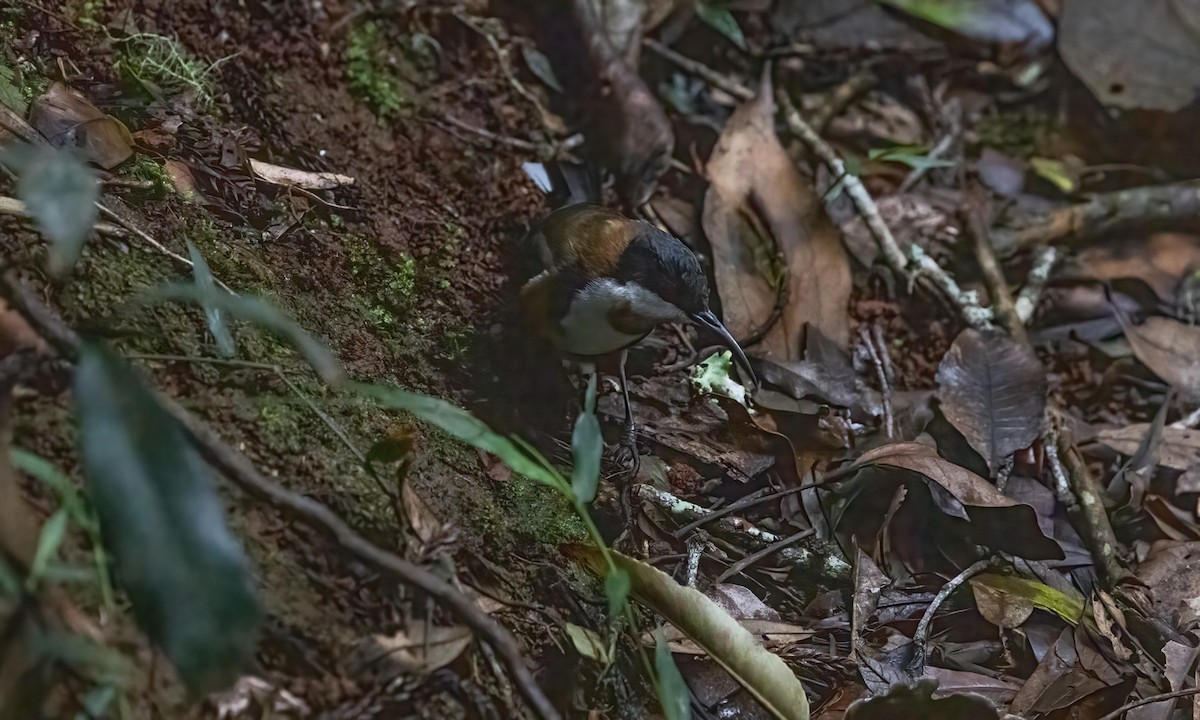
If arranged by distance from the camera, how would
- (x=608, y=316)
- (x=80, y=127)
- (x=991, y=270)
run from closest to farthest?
(x=80, y=127) → (x=608, y=316) → (x=991, y=270)

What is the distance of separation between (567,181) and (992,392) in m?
1.69

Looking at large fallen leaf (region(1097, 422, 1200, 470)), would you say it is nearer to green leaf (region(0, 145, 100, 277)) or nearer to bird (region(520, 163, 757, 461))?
bird (region(520, 163, 757, 461))

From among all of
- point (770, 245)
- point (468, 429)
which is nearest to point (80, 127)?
point (468, 429)

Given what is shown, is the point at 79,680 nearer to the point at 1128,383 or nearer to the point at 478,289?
the point at 478,289

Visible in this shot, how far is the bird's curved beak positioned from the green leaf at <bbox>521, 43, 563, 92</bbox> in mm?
1395

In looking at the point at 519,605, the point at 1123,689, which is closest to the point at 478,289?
the point at 519,605

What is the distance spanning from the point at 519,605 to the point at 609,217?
1.50m

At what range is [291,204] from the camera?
2.85 metres

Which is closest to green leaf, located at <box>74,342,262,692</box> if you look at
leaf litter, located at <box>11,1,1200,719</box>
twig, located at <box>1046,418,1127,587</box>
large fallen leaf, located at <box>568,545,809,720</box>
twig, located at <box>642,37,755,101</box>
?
leaf litter, located at <box>11,1,1200,719</box>

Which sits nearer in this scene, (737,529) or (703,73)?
(737,529)

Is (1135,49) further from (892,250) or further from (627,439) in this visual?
(627,439)

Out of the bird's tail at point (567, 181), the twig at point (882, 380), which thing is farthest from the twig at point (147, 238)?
the twig at point (882, 380)

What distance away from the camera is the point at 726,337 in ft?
10.3

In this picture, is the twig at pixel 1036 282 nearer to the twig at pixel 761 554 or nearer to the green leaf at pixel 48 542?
the twig at pixel 761 554
